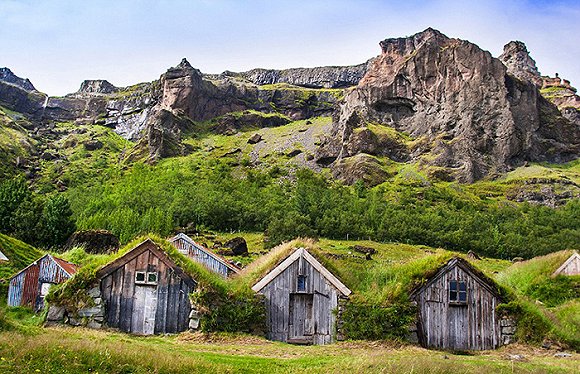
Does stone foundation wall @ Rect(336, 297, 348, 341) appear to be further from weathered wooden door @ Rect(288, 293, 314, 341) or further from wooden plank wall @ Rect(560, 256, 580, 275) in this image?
wooden plank wall @ Rect(560, 256, 580, 275)

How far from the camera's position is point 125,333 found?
24297mm

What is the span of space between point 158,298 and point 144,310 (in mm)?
873

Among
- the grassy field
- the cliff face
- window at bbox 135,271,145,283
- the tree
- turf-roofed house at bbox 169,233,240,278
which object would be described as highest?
the cliff face

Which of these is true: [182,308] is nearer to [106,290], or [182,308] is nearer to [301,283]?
[106,290]

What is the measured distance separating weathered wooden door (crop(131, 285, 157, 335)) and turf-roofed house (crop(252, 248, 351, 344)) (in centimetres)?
485

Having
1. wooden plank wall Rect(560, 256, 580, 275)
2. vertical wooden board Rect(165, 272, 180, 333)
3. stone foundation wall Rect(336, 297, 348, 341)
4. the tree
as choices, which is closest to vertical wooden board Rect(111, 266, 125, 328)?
vertical wooden board Rect(165, 272, 180, 333)

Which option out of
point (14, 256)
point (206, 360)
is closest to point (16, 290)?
point (14, 256)

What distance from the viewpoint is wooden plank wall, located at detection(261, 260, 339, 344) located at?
2508 centimetres

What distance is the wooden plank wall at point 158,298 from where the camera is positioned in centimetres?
2480

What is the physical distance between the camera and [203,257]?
41.0 metres

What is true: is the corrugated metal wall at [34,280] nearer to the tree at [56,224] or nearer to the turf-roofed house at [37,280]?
the turf-roofed house at [37,280]

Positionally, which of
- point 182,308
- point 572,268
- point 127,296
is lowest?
point 182,308

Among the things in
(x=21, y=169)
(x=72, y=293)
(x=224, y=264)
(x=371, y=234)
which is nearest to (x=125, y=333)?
(x=72, y=293)

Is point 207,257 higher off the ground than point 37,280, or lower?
higher
